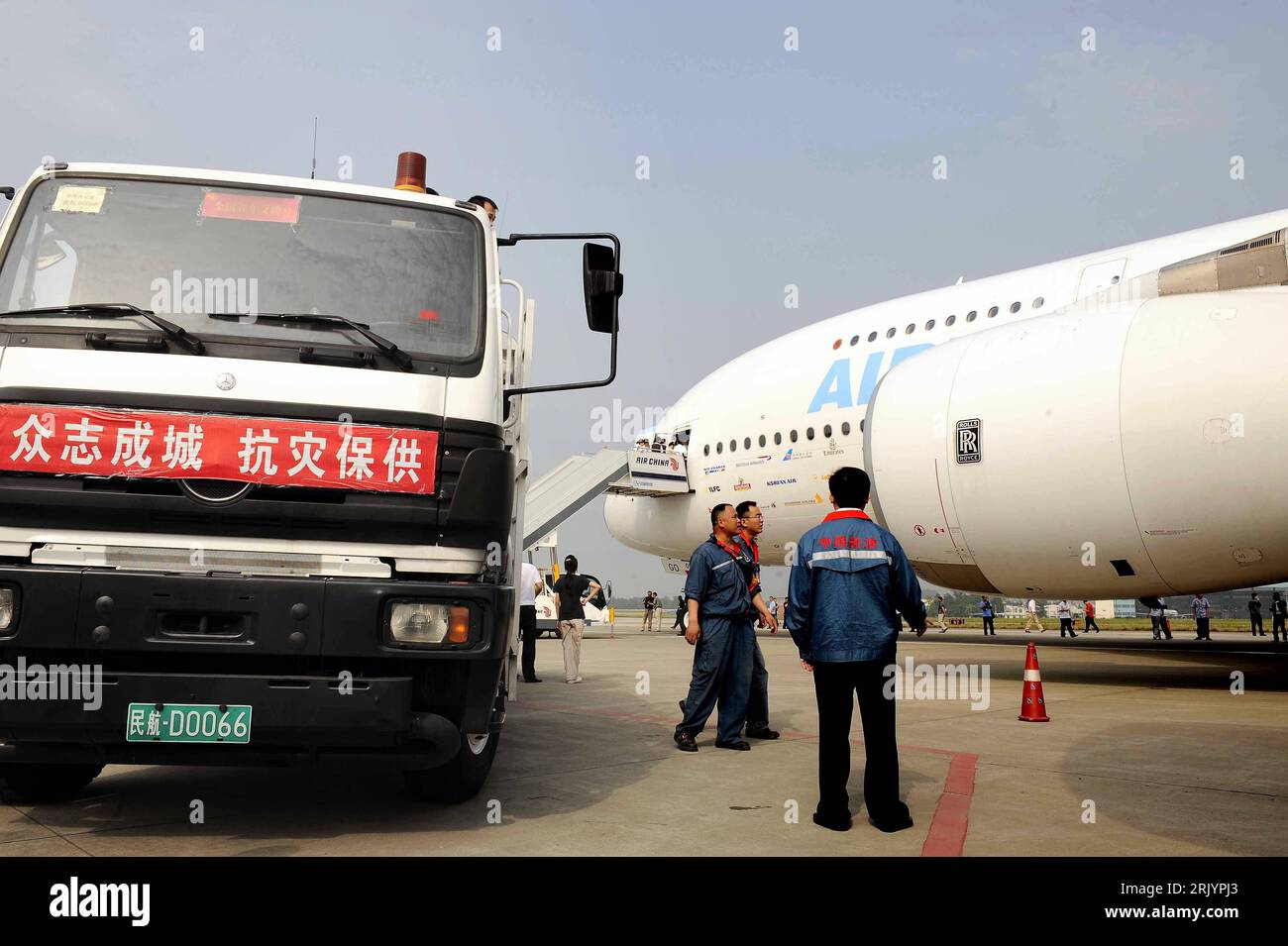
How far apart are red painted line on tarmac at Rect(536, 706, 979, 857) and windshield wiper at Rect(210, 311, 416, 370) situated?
10.5 feet

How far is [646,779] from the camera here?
5.79m

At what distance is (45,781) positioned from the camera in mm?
4910

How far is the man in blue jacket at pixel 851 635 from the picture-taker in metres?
4.66

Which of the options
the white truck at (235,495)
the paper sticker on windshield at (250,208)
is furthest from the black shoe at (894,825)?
the paper sticker on windshield at (250,208)

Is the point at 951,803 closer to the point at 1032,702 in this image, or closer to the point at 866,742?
the point at 866,742

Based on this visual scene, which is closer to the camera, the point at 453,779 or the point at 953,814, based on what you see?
the point at 953,814

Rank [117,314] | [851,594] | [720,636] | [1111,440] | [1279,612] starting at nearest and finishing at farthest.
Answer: [117,314] → [851,594] → [720,636] → [1111,440] → [1279,612]

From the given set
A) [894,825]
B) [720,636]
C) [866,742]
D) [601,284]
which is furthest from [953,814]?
[601,284]

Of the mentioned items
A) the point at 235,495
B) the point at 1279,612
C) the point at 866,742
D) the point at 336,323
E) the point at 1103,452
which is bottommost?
the point at 1279,612

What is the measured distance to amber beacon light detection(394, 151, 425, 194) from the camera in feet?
18.0

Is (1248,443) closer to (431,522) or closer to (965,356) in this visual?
(965,356)

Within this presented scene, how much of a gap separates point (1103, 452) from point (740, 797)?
226 inches

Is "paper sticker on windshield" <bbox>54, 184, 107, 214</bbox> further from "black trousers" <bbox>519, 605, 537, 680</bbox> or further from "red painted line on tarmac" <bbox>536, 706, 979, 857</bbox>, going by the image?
"black trousers" <bbox>519, 605, 537, 680</bbox>

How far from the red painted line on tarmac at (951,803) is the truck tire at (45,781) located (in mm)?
4134
